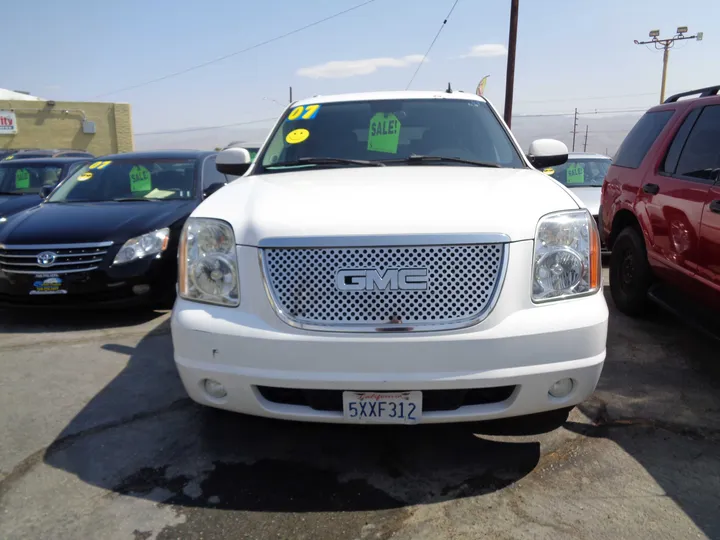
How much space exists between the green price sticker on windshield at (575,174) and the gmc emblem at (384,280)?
24.1ft

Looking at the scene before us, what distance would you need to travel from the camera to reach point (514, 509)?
8.07ft

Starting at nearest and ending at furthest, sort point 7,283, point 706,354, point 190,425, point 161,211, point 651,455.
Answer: point 651,455
point 190,425
point 706,354
point 7,283
point 161,211

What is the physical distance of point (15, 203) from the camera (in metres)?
7.89

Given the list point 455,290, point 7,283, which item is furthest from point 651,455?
point 7,283

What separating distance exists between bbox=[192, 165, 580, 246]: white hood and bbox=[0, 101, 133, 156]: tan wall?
35.5m

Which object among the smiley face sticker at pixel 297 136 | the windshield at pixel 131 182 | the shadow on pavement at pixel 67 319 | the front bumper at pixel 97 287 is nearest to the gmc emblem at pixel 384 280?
the smiley face sticker at pixel 297 136

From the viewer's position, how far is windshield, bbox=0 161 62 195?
28.9 feet

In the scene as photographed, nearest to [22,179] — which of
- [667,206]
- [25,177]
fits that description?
[25,177]

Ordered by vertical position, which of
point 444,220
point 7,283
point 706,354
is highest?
point 444,220

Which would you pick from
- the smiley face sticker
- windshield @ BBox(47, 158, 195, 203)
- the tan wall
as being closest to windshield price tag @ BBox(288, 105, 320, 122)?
the smiley face sticker

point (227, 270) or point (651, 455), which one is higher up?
point (227, 270)

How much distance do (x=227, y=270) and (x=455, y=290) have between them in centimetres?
97

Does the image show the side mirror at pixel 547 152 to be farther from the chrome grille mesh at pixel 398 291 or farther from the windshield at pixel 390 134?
the chrome grille mesh at pixel 398 291

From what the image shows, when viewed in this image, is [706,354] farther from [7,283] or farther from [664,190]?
[7,283]
